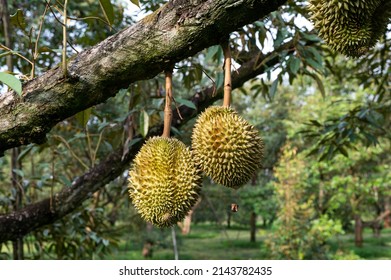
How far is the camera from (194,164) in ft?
3.15

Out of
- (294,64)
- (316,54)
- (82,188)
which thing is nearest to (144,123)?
(82,188)

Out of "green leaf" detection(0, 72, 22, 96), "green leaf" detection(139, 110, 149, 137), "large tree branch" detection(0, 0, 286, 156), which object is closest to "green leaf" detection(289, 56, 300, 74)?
"green leaf" detection(139, 110, 149, 137)

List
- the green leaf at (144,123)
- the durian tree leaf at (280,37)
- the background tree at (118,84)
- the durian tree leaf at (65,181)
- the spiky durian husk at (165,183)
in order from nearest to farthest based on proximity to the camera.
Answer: the background tree at (118,84) → the spiky durian husk at (165,183) → the green leaf at (144,123) → the durian tree leaf at (280,37) → the durian tree leaf at (65,181)

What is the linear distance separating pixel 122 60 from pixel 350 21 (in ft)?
1.45

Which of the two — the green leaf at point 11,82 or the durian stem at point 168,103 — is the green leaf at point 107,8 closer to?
the durian stem at point 168,103

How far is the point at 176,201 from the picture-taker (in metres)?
0.94

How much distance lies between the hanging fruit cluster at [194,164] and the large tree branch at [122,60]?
0.08 m

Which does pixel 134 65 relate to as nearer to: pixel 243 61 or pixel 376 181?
pixel 243 61

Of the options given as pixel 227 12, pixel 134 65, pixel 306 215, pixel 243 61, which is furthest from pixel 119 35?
pixel 306 215

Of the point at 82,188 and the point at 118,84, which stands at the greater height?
the point at 118,84

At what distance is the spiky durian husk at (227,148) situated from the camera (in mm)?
901

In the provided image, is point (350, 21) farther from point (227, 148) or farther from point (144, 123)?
point (144, 123)

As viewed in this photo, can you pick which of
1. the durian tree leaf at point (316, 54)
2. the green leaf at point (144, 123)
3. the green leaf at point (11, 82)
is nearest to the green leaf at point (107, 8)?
the green leaf at point (11, 82)

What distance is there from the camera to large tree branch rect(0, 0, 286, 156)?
778mm
